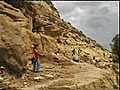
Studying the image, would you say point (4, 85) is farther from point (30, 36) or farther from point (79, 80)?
point (30, 36)

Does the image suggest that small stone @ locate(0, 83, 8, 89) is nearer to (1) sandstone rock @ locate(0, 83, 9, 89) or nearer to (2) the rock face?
(1) sandstone rock @ locate(0, 83, 9, 89)

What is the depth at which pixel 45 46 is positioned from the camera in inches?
818

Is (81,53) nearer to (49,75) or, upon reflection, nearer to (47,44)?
(47,44)

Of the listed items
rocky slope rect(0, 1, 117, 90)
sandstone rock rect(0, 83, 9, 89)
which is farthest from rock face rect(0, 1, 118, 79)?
sandstone rock rect(0, 83, 9, 89)

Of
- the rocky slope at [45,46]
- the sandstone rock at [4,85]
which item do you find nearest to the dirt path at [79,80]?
the rocky slope at [45,46]

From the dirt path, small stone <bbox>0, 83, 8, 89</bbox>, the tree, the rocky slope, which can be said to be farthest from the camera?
the tree

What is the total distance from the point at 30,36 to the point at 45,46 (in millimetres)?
1282

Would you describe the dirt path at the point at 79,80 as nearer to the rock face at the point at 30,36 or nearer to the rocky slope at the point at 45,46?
the rocky slope at the point at 45,46

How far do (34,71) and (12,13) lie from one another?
4.12m

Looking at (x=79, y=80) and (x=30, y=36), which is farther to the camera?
(x=30, y=36)

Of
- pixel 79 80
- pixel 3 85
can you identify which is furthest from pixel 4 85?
pixel 79 80

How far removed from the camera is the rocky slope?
52.4 feet

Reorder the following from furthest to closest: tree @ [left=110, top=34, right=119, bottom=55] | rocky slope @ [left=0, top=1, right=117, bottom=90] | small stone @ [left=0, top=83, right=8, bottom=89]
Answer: tree @ [left=110, top=34, right=119, bottom=55] → rocky slope @ [left=0, top=1, right=117, bottom=90] → small stone @ [left=0, top=83, right=8, bottom=89]

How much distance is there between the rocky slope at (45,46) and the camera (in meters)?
16.0
